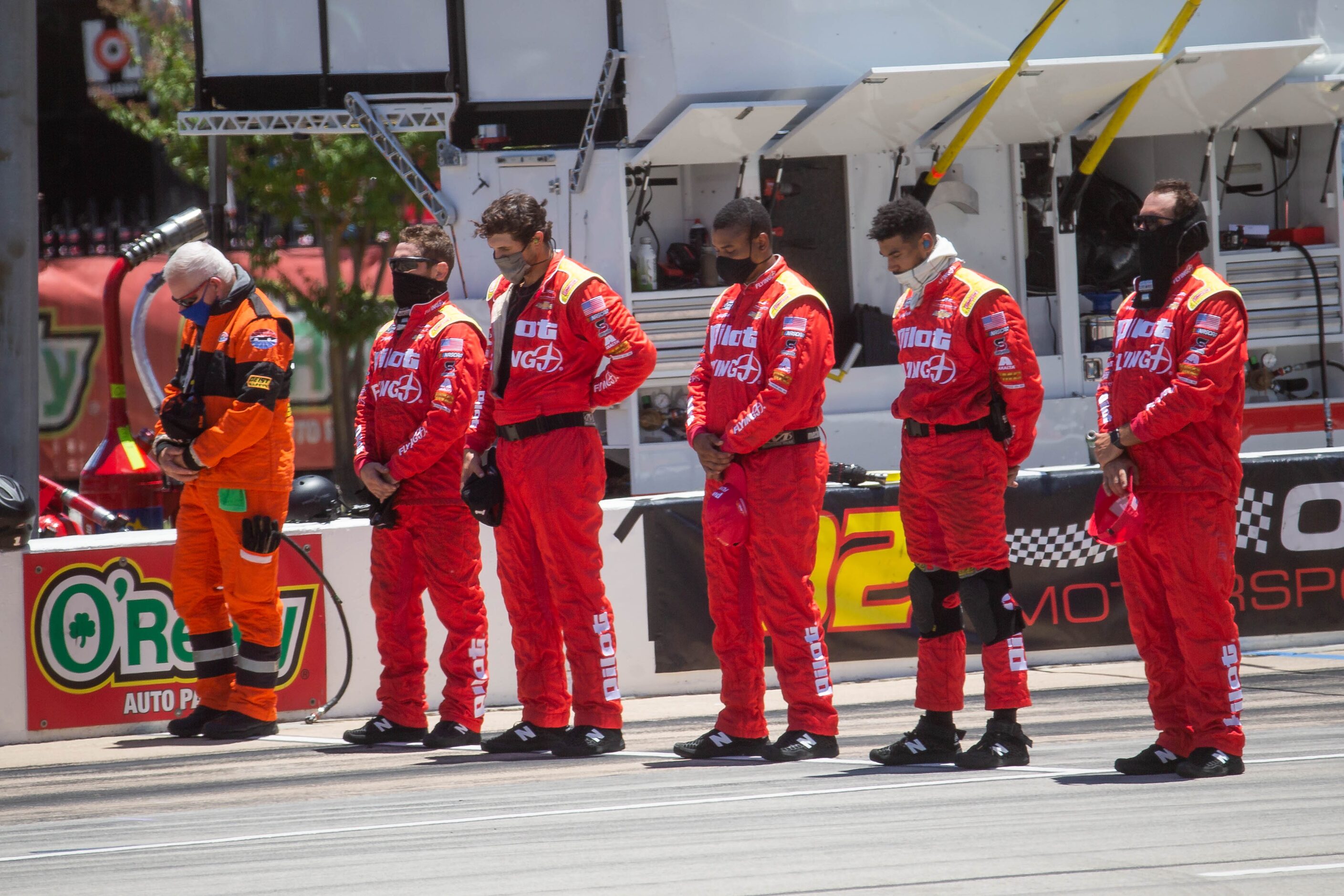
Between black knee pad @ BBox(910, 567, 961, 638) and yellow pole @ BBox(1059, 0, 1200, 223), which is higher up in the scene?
yellow pole @ BBox(1059, 0, 1200, 223)

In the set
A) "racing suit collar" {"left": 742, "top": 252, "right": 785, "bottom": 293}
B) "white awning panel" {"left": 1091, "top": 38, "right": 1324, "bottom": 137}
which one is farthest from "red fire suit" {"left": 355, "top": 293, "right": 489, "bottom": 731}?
"white awning panel" {"left": 1091, "top": 38, "right": 1324, "bottom": 137}

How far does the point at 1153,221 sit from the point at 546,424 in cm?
239

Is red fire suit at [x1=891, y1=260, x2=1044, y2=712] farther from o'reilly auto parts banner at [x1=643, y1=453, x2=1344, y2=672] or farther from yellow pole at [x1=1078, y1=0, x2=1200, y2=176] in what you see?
yellow pole at [x1=1078, y1=0, x2=1200, y2=176]

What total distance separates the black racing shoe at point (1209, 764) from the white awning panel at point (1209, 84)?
5.37 metres

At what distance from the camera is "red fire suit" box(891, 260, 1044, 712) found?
5219mm

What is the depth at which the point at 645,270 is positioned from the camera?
29.8 ft

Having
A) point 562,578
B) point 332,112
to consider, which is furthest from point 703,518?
point 332,112

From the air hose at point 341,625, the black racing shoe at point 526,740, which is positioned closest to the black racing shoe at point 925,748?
the black racing shoe at point 526,740

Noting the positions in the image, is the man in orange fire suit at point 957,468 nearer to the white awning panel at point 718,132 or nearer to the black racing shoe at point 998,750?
the black racing shoe at point 998,750

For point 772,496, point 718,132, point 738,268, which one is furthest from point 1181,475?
point 718,132

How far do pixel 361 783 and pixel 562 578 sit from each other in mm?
1086

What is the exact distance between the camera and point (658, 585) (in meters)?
7.68

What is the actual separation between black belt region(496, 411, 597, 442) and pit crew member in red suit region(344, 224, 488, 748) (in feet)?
1.32

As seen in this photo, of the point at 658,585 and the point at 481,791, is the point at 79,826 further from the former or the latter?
the point at 658,585
